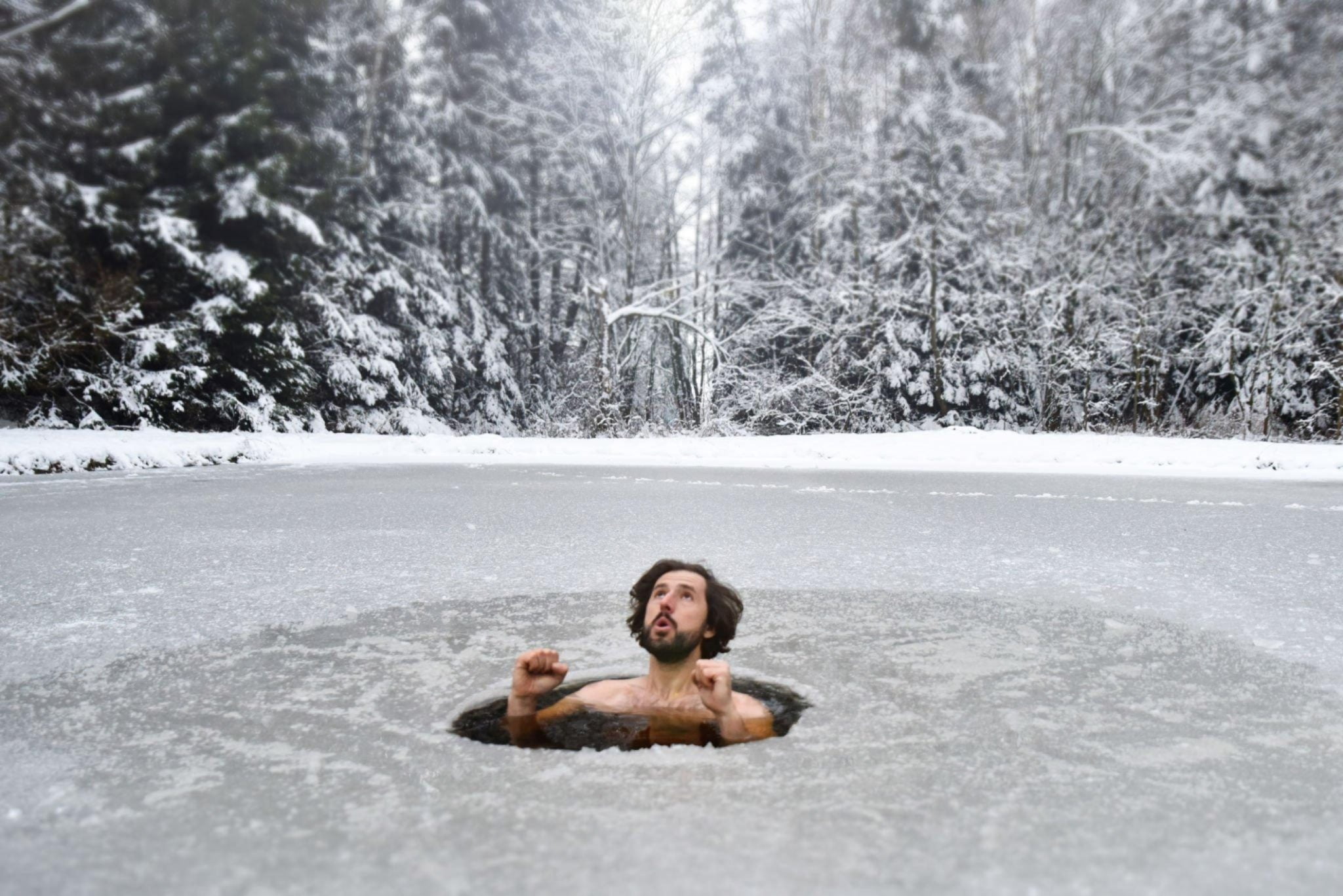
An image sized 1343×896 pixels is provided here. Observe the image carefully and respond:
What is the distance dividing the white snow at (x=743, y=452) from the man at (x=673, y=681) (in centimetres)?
909

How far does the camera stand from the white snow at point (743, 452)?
10.8 metres

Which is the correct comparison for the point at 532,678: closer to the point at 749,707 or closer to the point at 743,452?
the point at 749,707

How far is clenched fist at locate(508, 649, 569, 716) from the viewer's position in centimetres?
237

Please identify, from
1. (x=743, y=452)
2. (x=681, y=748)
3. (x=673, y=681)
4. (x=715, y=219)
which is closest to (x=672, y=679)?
(x=673, y=681)

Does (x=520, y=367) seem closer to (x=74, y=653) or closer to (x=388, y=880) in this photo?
(x=74, y=653)

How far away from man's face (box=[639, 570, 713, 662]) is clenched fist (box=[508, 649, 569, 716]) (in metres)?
0.28

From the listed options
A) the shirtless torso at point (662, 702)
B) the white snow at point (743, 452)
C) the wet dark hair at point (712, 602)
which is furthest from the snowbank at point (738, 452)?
the shirtless torso at point (662, 702)

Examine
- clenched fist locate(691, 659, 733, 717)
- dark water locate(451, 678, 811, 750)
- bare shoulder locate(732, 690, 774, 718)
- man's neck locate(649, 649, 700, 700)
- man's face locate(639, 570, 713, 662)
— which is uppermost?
man's face locate(639, 570, 713, 662)

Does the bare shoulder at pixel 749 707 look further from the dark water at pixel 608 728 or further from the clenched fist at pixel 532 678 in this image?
the clenched fist at pixel 532 678

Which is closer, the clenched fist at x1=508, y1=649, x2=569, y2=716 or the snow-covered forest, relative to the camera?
the clenched fist at x1=508, y1=649, x2=569, y2=716

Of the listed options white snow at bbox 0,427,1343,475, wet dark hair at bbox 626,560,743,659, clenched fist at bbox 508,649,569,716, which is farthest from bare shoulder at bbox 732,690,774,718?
white snow at bbox 0,427,1343,475

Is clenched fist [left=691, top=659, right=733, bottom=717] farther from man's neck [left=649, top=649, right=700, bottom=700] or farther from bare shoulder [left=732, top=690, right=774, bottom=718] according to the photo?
man's neck [left=649, top=649, right=700, bottom=700]

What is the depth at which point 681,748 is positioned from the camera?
6.98 ft

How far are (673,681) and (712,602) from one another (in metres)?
0.26
